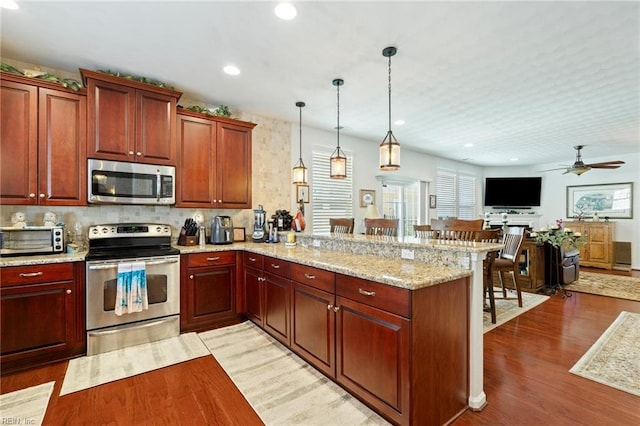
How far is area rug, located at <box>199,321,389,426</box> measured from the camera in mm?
1848

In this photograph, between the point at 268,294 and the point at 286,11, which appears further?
the point at 268,294

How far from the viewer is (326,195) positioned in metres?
5.09

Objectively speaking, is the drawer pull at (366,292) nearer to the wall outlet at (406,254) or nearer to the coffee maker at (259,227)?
the wall outlet at (406,254)

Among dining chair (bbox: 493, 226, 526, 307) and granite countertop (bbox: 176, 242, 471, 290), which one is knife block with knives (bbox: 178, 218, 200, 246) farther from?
dining chair (bbox: 493, 226, 526, 307)

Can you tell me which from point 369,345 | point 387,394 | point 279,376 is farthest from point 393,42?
point 279,376

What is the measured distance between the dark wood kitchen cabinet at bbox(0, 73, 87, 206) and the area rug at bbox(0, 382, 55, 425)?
1529 mm

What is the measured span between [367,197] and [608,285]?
4455mm

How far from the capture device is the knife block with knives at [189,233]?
347cm

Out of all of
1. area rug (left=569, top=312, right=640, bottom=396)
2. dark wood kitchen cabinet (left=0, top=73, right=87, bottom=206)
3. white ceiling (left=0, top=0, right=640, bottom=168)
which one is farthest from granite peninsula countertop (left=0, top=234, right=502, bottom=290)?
white ceiling (left=0, top=0, right=640, bottom=168)

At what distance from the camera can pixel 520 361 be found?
2.56 m

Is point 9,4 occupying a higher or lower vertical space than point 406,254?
higher

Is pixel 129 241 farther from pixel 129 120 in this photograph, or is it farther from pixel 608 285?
pixel 608 285

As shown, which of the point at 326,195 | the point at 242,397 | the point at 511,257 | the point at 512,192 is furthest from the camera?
the point at 512,192

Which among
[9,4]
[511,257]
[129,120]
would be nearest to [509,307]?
[511,257]
